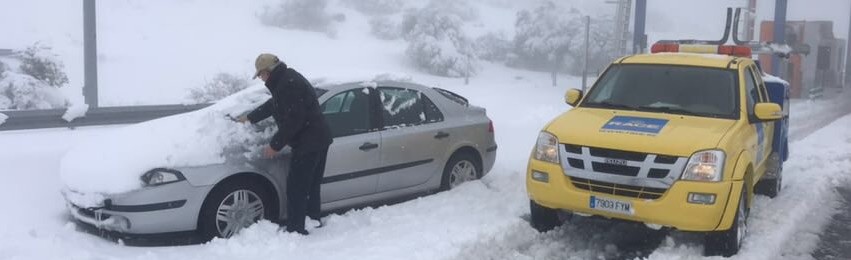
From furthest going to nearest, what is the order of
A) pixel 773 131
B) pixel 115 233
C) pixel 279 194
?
1. pixel 773 131
2. pixel 279 194
3. pixel 115 233

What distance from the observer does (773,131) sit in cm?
791

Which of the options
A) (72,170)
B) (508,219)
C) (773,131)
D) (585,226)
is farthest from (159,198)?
(773,131)

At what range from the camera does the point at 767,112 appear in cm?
613

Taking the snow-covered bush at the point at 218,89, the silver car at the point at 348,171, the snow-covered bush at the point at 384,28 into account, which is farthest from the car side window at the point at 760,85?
the snow-covered bush at the point at 384,28

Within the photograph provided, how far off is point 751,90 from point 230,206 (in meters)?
4.75

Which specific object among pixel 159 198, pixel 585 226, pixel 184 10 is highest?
pixel 184 10

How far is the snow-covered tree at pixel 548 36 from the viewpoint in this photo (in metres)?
35.5

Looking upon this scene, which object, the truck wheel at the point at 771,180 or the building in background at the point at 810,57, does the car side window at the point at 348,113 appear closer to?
the truck wheel at the point at 771,180

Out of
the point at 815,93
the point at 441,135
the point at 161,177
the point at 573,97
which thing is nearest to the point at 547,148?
the point at 573,97

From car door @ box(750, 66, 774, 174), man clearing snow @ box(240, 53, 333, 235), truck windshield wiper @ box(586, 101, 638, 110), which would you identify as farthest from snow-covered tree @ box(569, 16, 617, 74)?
man clearing snow @ box(240, 53, 333, 235)

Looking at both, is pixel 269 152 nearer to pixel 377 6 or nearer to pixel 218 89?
pixel 218 89

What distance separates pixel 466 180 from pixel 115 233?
3630 millimetres

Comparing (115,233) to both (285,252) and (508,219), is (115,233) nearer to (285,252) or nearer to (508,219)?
A: (285,252)

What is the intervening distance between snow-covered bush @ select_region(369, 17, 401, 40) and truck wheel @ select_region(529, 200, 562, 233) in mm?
35883
